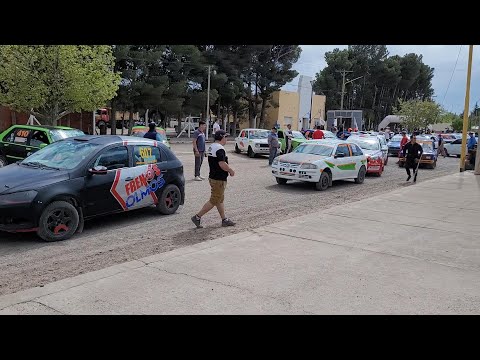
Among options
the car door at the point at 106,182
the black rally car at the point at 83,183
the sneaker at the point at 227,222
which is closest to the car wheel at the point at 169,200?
the black rally car at the point at 83,183

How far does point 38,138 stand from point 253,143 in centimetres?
1301

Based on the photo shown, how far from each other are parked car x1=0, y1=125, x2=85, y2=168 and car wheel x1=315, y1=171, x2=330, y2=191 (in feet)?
23.1

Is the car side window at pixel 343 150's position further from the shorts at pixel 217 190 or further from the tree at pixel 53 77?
the tree at pixel 53 77

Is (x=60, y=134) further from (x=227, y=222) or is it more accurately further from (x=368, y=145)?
(x=368, y=145)

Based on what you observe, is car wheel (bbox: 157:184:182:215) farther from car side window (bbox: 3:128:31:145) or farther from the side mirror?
car side window (bbox: 3:128:31:145)

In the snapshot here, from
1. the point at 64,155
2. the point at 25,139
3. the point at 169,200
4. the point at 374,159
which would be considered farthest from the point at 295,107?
the point at 64,155

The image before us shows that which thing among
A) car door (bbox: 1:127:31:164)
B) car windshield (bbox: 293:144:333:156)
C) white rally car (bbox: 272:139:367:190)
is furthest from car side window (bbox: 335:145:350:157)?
car door (bbox: 1:127:31:164)

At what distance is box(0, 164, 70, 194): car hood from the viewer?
656 centimetres
